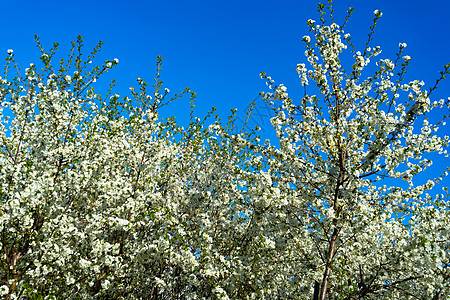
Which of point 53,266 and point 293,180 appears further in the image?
point 293,180

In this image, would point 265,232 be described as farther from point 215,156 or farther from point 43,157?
point 43,157

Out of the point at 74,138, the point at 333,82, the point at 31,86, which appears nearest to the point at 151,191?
the point at 74,138

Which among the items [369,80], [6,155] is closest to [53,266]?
[6,155]

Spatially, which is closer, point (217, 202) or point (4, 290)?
point (4, 290)

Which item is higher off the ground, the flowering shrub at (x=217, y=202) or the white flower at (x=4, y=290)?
the flowering shrub at (x=217, y=202)

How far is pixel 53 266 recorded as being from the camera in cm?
742

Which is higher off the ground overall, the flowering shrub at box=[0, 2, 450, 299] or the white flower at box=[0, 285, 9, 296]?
the flowering shrub at box=[0, 2, 450, 299]

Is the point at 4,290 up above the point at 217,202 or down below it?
below

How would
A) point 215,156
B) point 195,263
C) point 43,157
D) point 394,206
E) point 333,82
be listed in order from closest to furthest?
point 195,263
point 394,206
point 43,157
point 333,82
point 215,156

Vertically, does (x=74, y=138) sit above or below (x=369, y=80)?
below

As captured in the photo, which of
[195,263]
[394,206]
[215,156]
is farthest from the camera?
[215,156]

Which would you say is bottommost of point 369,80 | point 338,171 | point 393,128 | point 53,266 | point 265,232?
point 53,266

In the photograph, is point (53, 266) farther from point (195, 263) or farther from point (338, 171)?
point (338, 171)

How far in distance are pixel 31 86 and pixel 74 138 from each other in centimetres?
239
